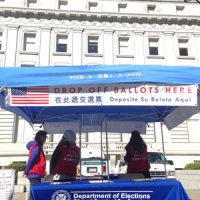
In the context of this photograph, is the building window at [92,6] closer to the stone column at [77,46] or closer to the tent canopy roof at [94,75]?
the stone column at [77,46]

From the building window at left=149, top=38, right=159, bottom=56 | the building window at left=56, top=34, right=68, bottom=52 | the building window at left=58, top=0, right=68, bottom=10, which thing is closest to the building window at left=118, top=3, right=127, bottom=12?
the building window at left=149, top=38, right=159, bottom=56

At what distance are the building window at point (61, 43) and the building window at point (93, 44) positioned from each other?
239 cm

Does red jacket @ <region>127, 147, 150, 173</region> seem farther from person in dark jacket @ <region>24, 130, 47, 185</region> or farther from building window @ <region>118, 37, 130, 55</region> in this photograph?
building window @ <region>118, 37, 130, 55</region>

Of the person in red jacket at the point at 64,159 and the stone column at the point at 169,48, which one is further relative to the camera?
the stone column at the point at 169,48

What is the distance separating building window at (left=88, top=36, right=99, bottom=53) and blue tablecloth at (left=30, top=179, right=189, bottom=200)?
87.7ft

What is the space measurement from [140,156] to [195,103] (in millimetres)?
2170

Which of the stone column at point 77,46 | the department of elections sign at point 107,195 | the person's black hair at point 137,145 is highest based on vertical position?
the stone column at point 77,46

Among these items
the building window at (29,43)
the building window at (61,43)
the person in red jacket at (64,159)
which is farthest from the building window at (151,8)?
the person in red jacket at (64,159)

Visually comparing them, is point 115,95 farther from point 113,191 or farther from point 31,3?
point 31,3

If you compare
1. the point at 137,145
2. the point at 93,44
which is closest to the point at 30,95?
the point at 137,145

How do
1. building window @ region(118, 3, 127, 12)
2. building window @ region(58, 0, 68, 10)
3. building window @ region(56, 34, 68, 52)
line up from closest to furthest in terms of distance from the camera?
building window @ region(56, 34, 68, 52) → building window @ region(58, 0, 68, 10) → building window @ region(118, 3, 127, 12)

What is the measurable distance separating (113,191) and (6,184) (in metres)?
2.71

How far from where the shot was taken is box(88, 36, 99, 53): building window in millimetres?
31753

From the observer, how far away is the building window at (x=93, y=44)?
31753 mm
